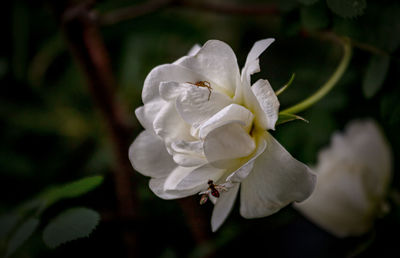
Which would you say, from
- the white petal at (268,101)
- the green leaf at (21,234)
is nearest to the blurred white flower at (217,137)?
the white petal at (268,101)

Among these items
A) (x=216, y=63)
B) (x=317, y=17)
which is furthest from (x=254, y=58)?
(x=317, y=17)

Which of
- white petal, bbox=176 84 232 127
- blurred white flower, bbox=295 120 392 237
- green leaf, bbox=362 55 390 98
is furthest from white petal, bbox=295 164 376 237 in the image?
white petal, bbox=176 84 232 127

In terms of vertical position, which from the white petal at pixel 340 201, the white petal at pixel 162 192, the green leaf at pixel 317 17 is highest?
the green leaf at pixel 317 17

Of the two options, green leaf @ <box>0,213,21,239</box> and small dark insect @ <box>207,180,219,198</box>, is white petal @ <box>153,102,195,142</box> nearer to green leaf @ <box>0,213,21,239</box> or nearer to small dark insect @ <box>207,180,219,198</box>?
small dark insect @ <box>207,180,219,198</box>

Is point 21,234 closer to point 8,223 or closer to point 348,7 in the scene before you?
point 8,223

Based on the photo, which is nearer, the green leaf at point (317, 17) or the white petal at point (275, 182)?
the white petal at point (275, 182)

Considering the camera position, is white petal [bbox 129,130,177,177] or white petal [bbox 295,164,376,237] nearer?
white petal [bbox 129,130,177,177]

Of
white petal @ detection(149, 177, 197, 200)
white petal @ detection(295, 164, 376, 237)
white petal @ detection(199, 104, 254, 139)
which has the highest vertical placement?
white petal @ detection(199, 104, 254, 139)

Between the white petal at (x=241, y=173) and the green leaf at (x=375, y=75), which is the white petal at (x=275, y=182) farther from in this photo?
the green leaf at (x=375, y=75)
